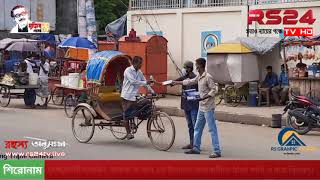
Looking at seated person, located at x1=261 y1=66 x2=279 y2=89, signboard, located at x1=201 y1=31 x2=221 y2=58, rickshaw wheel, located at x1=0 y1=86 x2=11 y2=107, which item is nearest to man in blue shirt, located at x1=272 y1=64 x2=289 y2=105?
seated person, located at x1=261 y1=66 x2=279 y2=89

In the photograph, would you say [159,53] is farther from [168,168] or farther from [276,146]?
[168,168]

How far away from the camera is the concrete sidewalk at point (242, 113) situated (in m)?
14.8

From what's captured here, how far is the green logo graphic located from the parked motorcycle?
651 cm

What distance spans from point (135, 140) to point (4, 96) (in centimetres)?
764

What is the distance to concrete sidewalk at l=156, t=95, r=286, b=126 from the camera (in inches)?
583

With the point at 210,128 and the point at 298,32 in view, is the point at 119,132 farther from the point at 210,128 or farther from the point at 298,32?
the point at 298,32

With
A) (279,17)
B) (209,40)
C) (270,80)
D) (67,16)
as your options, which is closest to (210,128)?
(270,80)

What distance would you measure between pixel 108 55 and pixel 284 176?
16.7 feet

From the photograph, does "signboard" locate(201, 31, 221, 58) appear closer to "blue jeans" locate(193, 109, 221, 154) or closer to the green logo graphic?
"blue jeans" locate(193, 109, 221, 154)

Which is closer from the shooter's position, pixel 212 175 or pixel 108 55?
pixel 212 175

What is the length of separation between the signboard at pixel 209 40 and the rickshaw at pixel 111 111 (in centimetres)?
768

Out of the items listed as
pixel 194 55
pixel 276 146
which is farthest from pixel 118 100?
pixel 194 55

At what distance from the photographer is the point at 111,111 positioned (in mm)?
11516

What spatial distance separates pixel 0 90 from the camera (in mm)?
18375
